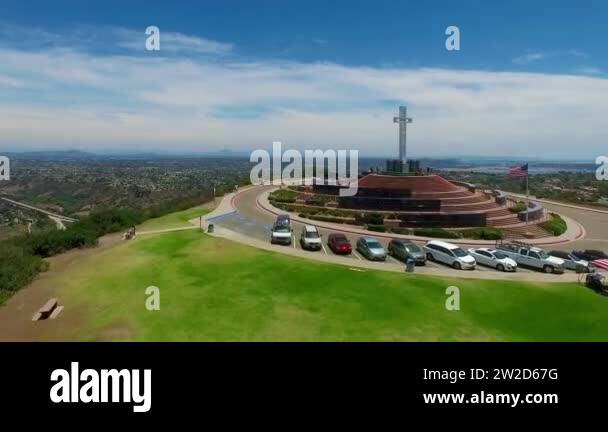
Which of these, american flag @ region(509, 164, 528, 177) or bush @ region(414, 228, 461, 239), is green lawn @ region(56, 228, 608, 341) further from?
american flag @ region(509, 164, 528, 177)

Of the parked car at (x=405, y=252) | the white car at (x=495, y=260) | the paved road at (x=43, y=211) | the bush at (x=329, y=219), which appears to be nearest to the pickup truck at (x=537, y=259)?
the white car at (x=495, y=260)

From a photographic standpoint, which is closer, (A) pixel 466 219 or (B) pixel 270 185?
(A) pixel 466 219

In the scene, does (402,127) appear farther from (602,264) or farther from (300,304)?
(300,304)

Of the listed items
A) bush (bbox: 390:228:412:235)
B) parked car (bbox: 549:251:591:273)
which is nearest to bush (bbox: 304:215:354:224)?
bush (bbox: 390:228:412:235)
